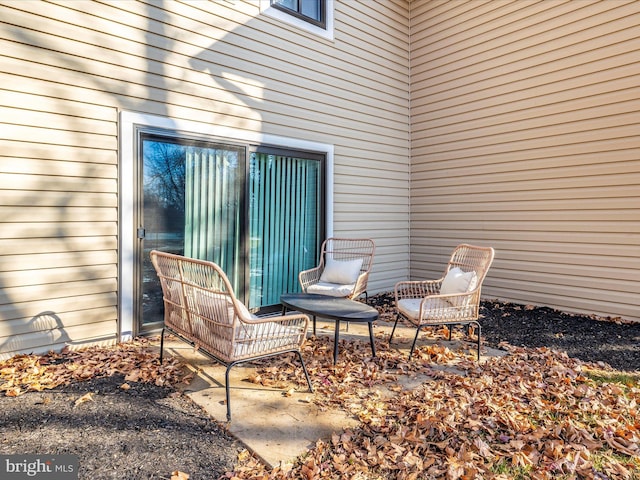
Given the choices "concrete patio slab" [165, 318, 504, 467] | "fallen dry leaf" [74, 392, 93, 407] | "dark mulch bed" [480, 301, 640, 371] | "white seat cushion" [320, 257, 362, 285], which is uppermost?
"white seat cushion" [320, 257, 362, 285]

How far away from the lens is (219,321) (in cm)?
250

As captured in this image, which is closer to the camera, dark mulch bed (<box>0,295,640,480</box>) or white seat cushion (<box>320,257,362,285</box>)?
dark mulch bed (<box>0,295,640,480</box>)

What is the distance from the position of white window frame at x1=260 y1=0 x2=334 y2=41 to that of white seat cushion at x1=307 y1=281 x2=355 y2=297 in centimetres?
335

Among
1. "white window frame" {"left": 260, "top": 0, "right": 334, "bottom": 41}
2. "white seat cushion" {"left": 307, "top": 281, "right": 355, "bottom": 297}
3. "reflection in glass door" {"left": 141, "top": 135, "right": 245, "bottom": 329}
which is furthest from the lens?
"white window frame" {"left": 260, "top": 0, "right": 334, "bottom": 41}

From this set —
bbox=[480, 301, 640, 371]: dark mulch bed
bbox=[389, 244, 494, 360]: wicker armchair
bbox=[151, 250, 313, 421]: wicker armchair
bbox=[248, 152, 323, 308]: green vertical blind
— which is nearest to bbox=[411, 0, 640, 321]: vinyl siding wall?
bbox=[480, 301, 640, 371]: dark mulch bed

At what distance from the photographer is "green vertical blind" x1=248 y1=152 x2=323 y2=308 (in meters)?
4.73

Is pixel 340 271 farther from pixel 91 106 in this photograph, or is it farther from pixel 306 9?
pixel 306 9

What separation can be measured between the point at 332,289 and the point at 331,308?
1.04 metres

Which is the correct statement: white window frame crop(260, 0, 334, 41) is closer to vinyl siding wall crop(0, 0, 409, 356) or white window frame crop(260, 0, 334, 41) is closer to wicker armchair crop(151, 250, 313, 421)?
vinyl siding wall crop(0, 0, 409, 356)

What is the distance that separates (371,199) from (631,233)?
129 inches

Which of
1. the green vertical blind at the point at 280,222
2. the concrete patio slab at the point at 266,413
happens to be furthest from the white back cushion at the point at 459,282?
the green vertical blind at the point at 280,222

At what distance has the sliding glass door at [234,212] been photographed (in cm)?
392

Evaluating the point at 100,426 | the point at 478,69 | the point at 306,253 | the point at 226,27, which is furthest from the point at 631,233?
the point at 100,426

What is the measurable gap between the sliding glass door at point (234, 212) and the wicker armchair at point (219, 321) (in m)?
1.19
